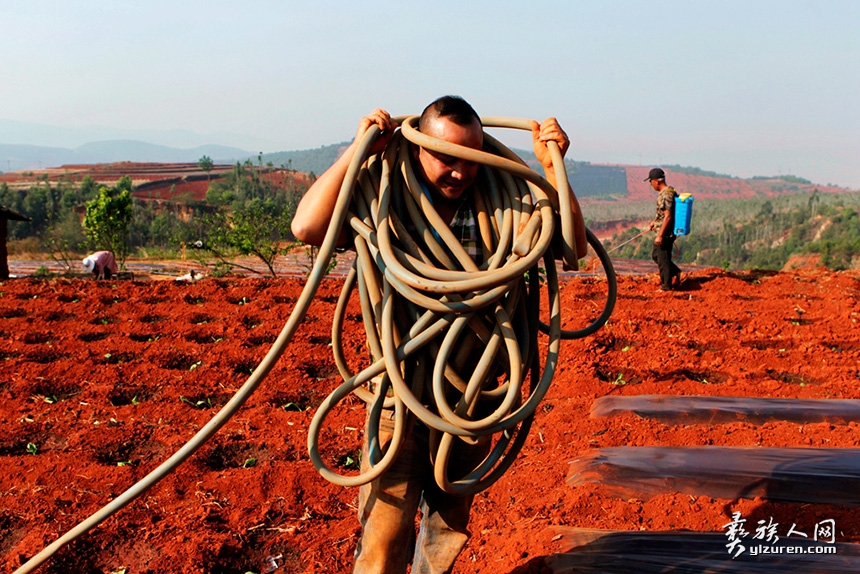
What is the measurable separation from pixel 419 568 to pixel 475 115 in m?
1.59

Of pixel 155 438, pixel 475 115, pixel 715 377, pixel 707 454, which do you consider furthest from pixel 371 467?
pixel 715 377

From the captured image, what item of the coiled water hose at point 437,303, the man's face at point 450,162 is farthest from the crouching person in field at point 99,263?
the man's face at point 450,162

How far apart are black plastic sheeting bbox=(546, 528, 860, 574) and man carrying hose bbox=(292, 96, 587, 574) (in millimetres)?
855

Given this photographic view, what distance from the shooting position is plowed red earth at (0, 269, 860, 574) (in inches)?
140

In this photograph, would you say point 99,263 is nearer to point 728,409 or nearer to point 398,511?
point 728,409

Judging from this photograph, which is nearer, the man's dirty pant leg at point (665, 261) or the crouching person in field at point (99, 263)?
the man's dirty pant leg at point (665, 261)

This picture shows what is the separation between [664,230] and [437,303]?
8106 millimetres

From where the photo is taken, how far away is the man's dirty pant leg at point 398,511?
2369 mm

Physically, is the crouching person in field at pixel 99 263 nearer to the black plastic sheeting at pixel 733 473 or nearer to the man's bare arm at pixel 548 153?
the black plastic sheeting at pixel 733 473

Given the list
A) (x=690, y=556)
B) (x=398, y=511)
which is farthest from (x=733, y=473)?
(x=398, y=511)

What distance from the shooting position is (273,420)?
5.20 meters

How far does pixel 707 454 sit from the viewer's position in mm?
4012

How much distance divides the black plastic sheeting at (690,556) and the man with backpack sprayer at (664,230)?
6.70m

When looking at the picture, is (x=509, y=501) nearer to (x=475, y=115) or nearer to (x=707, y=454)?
(x=707, y=454)
